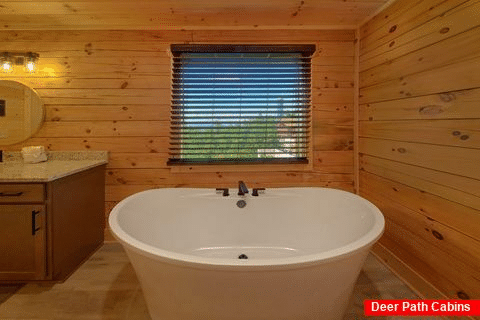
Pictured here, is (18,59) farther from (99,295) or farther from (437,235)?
(437,235)

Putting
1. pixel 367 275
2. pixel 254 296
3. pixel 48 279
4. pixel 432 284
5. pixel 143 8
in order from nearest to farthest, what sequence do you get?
1. pixel 254 296
2. pixel 432 284
3. pixel 48 279
4. pixel 367 275
5. pixel 143 8

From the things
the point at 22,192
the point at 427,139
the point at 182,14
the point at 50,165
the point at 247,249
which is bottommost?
the point at 247,249

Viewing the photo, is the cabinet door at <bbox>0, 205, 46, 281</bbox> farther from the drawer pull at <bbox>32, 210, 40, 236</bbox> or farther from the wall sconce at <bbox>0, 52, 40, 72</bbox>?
the wall sconce at <bbox>0, 52, 40, 72</bbox>

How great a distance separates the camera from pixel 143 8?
2.16m

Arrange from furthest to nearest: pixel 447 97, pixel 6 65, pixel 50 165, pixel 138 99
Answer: pixel 138 99 < pixel 6 65 < pixel 50 165 < pixel 447 97

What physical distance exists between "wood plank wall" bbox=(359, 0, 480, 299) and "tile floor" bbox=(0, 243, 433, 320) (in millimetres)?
192

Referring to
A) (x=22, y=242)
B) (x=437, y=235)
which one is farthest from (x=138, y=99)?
(x=437, y=235)

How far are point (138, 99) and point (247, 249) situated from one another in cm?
164

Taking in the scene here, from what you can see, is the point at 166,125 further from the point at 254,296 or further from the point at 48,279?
the point at 254,296

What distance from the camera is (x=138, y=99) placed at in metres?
2.54

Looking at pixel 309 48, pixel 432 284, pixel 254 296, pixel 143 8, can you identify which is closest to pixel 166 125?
pixel 143 8

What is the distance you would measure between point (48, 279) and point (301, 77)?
8.26ft

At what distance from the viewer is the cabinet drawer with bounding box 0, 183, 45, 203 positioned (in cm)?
179

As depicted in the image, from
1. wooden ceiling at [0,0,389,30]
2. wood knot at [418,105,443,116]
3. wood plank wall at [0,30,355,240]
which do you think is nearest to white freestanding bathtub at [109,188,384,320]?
wood plank wall at [0,30,355,240]
